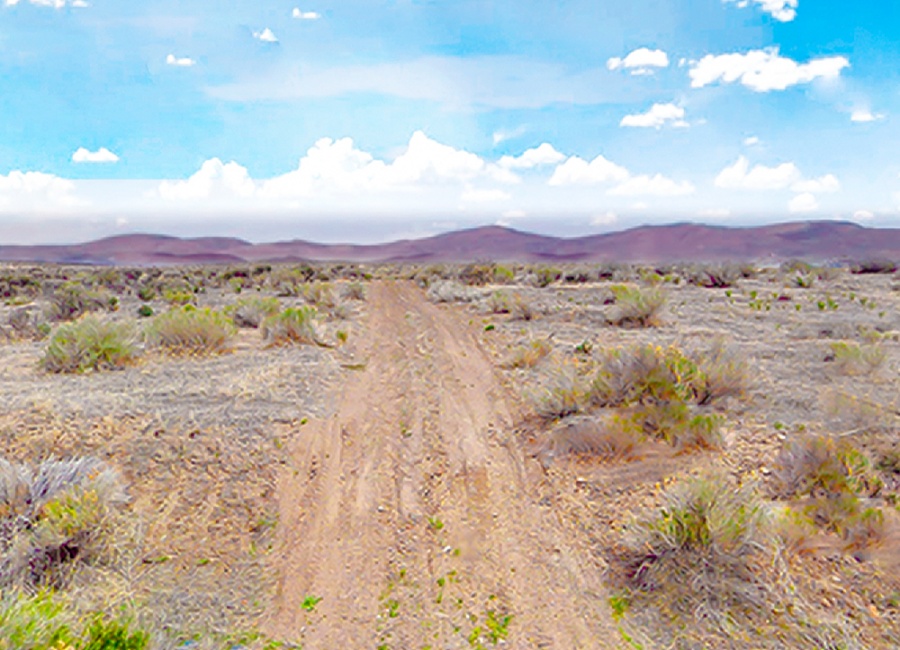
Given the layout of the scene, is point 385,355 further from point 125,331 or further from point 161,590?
point 161,590

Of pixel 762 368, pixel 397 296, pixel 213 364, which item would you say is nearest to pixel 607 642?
pixel 762 368

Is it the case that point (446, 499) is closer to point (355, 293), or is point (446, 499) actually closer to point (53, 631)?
point (53, 631)

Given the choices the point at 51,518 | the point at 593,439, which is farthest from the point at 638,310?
the point at 51,518

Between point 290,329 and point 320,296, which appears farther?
point 320,296

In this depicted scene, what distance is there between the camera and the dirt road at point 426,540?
Result: 153 inches

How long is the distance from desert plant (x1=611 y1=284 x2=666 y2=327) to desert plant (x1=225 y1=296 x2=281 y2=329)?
866cm

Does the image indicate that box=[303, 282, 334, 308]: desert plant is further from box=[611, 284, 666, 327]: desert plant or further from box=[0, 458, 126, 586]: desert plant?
box=[0, 458, 126, 586]: desert plant

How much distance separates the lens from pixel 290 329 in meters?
12.4

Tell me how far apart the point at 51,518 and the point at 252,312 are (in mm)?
10710

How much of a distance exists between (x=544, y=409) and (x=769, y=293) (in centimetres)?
1906

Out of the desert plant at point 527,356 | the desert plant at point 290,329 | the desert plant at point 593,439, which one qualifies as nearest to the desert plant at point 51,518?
the desert plant at point 593,439

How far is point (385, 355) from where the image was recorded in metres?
11.6

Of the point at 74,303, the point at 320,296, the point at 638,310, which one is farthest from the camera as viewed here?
the point at 320,296

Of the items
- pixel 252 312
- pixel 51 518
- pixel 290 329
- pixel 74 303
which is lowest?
pixel 51 518
